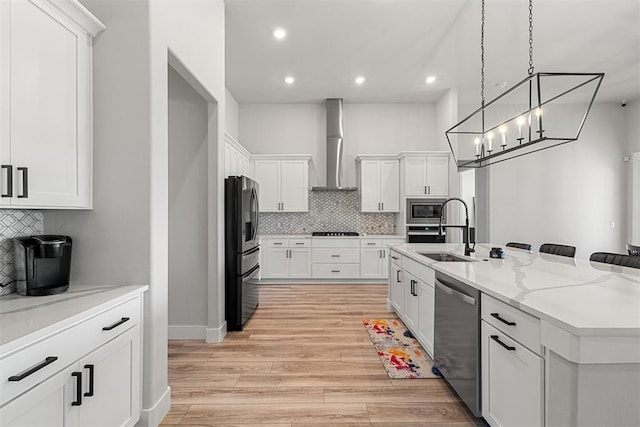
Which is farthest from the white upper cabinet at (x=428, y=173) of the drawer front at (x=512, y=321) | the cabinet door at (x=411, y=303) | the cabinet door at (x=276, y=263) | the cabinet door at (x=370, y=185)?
the drawer front at (x=512, y=321)

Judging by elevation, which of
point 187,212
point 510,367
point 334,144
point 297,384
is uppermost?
point 334,144

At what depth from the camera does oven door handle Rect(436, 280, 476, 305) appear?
6.10 feet

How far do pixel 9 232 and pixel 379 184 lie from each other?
17.2 ft

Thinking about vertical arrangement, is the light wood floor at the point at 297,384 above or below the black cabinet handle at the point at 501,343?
below

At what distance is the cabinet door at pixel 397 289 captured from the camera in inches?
140

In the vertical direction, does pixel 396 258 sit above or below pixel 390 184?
below

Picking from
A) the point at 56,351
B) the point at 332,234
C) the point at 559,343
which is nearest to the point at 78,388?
the point at 56,351

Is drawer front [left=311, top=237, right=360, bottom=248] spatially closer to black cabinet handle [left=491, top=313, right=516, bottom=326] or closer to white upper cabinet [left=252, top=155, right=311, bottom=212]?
white upper cabinet [left=252, top=155, right=311, bottom=212]

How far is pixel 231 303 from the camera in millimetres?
3375

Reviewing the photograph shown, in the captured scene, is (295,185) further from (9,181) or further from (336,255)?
(9,181)

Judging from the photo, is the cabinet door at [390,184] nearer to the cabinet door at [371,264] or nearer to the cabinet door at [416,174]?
the cabinet door at [416,174]

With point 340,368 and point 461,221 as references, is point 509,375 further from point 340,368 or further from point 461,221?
point 461,221

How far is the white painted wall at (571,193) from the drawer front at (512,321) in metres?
5.34

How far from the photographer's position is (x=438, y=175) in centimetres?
580
